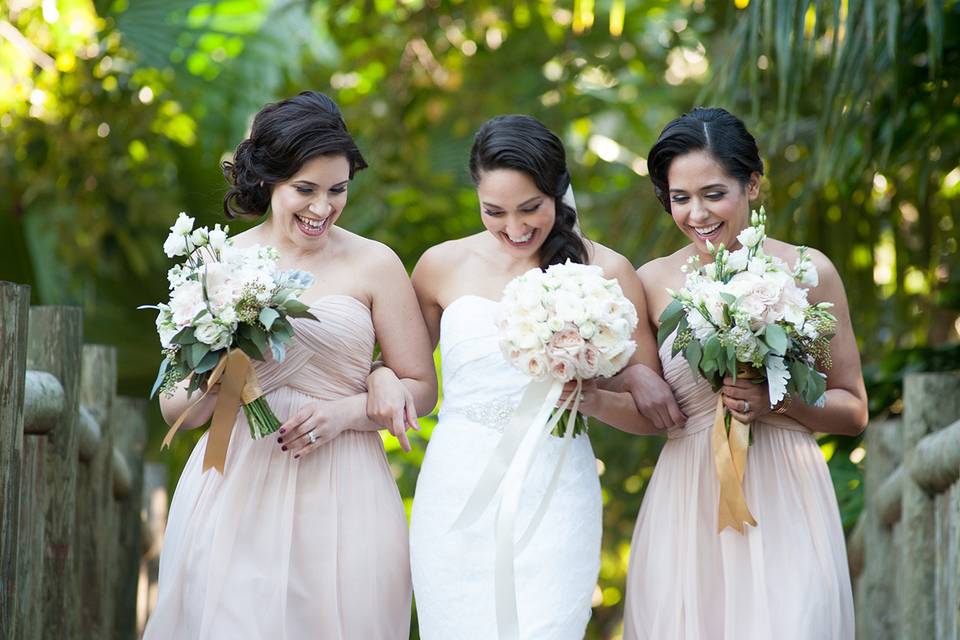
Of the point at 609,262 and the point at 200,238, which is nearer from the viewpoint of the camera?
the point at 200,238

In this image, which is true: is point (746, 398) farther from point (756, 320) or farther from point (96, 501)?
point (96, 501)

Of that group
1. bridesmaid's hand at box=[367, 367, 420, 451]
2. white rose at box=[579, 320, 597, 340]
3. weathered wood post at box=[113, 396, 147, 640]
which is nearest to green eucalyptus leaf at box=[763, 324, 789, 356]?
white rose at box=[579, 320, 597, 340]

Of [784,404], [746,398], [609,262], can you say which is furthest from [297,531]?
[784,404]

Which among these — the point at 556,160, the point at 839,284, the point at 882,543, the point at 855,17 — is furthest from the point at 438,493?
the point at 855,17

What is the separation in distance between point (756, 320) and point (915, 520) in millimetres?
1539

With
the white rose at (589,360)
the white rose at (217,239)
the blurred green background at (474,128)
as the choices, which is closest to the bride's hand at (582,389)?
the white rose at (589,360)

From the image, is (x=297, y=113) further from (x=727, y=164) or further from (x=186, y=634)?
(x=186, y=634)

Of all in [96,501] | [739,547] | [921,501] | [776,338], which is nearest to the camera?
[776,338]

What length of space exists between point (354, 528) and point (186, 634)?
0.65m

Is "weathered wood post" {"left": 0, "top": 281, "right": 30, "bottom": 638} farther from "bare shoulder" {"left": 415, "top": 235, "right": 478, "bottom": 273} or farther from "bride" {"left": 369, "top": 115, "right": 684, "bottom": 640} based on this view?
"bare shoulder" {"left": 415, "top": 235, "right": 478, "bottom": 273}

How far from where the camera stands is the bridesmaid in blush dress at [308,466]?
15.2ft

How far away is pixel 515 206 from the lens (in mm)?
4750

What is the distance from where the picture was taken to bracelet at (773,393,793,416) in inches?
174

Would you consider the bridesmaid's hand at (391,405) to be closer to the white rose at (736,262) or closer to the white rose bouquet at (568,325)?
the white rose bouquet at (568,325)
